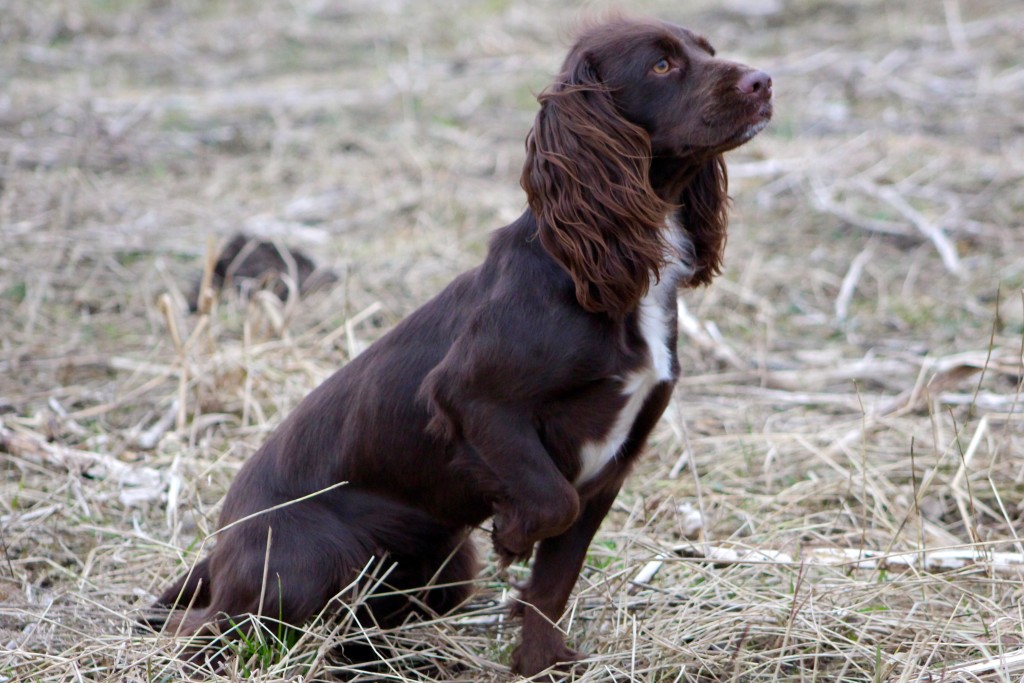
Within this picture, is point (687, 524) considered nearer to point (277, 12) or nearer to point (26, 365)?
point (26, 365)

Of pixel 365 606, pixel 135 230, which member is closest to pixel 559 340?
pixel 365 606

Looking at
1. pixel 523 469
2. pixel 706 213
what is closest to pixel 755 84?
pixel 706 213

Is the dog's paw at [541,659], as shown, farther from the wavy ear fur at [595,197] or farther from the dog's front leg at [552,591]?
the wavy ear fur at [595,197]

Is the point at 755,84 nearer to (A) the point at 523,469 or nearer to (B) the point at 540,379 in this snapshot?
(B) the point at 540,379

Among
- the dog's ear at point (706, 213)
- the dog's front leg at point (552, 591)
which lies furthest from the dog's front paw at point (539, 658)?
the dog's ear at point (706, 213)

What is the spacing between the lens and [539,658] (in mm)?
2859

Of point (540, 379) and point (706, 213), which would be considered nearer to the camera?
point (540, 379)

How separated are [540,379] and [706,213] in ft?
2.30

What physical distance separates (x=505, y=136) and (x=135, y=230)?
332cm

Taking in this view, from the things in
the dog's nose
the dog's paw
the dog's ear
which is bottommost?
the dog's paw

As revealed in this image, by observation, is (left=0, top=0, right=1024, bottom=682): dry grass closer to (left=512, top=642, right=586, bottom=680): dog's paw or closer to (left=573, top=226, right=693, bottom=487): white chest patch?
(left=512, top=642, right=586, bottom=680): dog's paw

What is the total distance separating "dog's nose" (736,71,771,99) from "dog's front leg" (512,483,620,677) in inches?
41.1

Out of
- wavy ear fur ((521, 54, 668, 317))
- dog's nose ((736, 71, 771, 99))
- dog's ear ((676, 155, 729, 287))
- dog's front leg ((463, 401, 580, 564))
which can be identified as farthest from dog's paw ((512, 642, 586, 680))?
dog's nose ((736, 71, 771, 99))

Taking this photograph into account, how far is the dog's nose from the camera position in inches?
101
